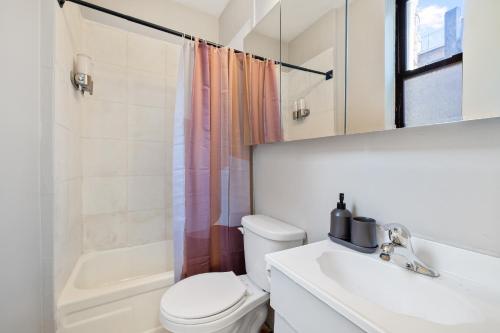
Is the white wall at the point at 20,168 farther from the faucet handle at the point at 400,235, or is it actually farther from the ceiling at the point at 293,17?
the faucet handle at the point at 400,235

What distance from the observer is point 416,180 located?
71 cm

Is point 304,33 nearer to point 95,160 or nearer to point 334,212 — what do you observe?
point 334,212

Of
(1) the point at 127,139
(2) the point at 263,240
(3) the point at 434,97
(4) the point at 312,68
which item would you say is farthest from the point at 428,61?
(1) the point at 127,139

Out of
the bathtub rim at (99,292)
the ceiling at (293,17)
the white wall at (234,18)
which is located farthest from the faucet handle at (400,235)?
the white wall at (234,18)

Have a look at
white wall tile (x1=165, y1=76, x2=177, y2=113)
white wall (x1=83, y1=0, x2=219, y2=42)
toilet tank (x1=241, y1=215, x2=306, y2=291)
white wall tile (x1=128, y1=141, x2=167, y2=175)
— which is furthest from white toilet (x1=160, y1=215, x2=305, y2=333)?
white wall (x1=83, y1=0, x2=219, y2=42)

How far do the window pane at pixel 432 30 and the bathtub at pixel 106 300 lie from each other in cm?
161

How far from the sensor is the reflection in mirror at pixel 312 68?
3.23 feet

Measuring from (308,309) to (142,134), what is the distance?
172 cm

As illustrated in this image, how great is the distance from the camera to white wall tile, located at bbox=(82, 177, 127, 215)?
1.58 meters

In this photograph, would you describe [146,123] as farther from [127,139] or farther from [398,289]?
[398,289]

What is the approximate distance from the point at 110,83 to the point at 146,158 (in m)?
0.63

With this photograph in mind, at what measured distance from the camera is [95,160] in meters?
1.61

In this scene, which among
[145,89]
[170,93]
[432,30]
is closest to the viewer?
[432,30]

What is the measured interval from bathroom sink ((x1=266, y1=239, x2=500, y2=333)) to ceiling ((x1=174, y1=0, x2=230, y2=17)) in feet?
7.08
